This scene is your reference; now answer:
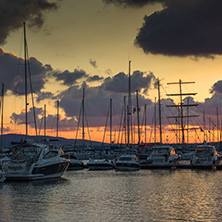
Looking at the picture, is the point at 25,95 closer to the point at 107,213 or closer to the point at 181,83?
the point at 107,213

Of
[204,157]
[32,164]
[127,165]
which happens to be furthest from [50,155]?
[204,157]

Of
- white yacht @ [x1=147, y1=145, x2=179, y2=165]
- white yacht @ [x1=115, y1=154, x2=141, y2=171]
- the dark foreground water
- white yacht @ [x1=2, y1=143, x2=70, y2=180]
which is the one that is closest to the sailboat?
white yacht @ [x1=2, y1=143, x2=70, y2=180]

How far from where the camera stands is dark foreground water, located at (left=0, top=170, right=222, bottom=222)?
70.7ft

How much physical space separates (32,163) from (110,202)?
16225 millimetres

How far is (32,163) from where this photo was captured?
135 ft

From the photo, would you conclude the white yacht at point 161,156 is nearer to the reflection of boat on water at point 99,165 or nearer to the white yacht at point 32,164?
the reflection of boat on water at point 99,165

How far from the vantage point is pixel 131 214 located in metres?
22.2

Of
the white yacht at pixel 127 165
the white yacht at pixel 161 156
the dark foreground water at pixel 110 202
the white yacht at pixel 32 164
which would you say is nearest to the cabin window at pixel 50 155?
the white yacht at pixel 32 164

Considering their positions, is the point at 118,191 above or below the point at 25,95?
below

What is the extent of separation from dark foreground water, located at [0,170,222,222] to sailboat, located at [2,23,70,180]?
2033 millimetres

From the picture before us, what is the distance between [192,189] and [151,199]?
314 inches

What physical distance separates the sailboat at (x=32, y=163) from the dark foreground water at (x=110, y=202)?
2.03 meters

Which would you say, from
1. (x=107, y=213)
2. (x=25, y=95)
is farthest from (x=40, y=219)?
(x=25, y=95)

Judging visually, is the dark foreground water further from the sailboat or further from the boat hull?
the sailboat
